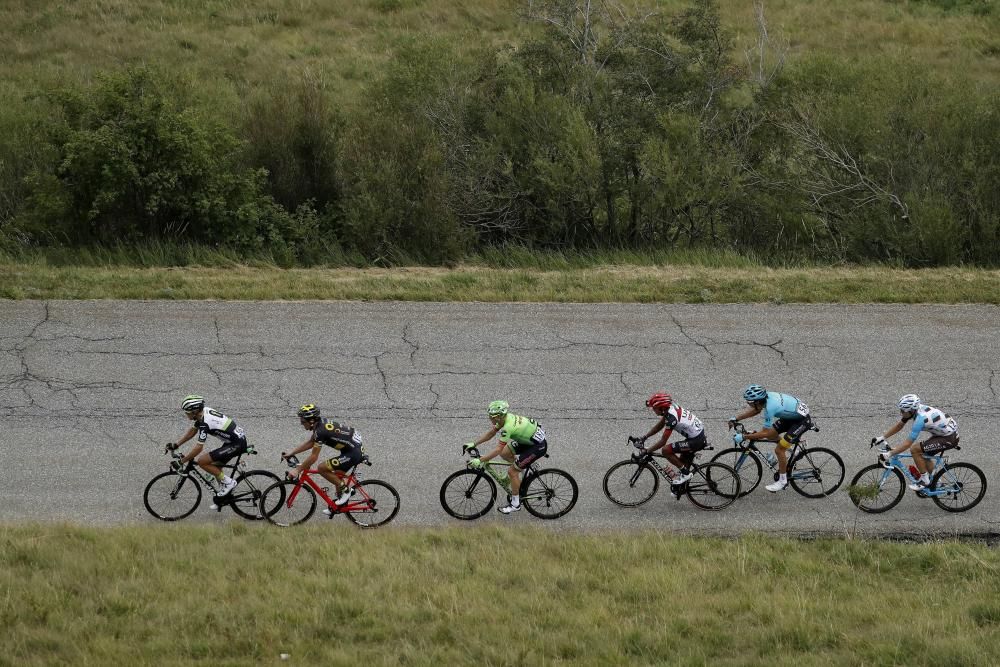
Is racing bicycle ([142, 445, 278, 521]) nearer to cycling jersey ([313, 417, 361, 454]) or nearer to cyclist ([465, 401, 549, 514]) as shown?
cycling jersey ([313, 417, 361, 454])

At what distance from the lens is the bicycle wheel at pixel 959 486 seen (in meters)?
12.0

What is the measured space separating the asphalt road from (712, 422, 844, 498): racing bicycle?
19 centimetres

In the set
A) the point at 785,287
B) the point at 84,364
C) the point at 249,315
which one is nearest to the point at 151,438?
the point at 84,364

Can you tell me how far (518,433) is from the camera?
38.3 ft

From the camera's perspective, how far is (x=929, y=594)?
31.3 ft

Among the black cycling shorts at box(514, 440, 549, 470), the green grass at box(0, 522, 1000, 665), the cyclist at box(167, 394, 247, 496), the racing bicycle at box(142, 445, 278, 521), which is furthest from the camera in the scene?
the black cycling shorts at box(514, 440, 549, 470)

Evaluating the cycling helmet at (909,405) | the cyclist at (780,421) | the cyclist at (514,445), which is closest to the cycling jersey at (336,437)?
the cyclist at (514,445)

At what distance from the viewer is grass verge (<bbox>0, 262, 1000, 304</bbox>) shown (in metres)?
18.0

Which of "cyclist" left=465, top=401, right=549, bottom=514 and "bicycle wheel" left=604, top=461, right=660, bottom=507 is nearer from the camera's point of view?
"cyclist" left=465, top=401, right=549, bottom=514

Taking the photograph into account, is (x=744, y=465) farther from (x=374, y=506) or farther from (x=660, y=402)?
(x=374, y=506)

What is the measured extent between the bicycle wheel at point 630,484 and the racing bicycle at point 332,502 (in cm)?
244

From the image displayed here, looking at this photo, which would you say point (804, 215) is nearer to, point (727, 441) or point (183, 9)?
point (727, 441)

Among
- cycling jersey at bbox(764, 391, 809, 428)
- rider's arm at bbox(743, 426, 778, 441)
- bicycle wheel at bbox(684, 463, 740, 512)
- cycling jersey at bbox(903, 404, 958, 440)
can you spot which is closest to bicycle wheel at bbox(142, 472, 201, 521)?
bicycle wheel at bbox(684, 463, 740, 512)

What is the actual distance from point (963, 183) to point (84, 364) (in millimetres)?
17284
